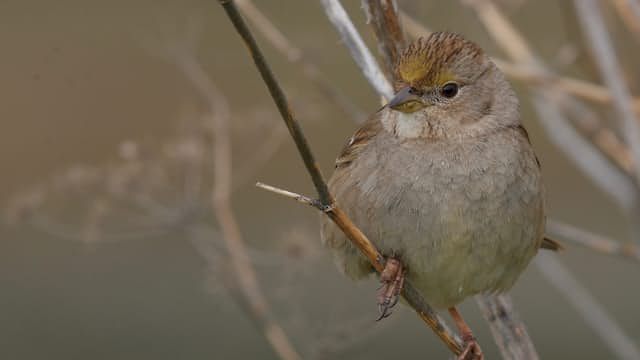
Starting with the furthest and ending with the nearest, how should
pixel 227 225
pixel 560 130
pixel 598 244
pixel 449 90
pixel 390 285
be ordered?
pixel 560 130 < pixel 227 225 < pixel 598 244 < pixel 449 90 < pixel 390 285

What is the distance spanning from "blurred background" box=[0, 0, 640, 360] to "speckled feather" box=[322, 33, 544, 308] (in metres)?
0.42

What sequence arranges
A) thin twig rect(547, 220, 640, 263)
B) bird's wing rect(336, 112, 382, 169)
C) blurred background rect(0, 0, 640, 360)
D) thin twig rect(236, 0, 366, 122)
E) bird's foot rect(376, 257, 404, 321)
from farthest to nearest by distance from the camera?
1. blurred background rect(0, 0, 640, 360)
2. thin twig rect(236, 0, 366, 122)
3. thin twig rect(547, 220, 640, 263)
4. bird's wing rect(336, 112, 382, 169)
5. bird's foot rect(376, 257, 404, 321)

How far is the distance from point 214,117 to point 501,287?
142 cm

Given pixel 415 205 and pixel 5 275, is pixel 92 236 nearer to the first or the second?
pixel 415 205

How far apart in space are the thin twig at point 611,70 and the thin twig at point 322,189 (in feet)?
3.00

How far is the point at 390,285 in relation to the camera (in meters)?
4.61

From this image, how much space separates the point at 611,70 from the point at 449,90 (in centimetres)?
70

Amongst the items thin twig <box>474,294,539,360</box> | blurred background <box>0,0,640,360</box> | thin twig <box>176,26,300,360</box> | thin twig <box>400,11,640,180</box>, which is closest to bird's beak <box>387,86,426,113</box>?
blurred background <box>0,0,640,360</box>

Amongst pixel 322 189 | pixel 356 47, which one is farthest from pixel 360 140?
pixel 322 189

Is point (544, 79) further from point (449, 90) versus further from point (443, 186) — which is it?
point (443, 186)

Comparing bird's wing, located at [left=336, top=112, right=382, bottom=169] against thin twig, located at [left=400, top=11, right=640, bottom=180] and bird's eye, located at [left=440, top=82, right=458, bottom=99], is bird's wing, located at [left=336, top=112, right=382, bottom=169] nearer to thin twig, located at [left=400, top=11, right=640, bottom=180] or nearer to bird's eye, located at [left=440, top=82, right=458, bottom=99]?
bird's eye, located at [left=440, top=82, right=458, bottom=99]

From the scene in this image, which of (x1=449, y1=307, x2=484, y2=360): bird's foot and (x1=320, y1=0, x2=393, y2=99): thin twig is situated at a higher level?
(x1=320, y1=0, x2=393, y2=99): thin twig

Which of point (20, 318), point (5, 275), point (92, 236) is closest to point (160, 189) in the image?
point (92, 236)

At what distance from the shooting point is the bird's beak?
4609mm
